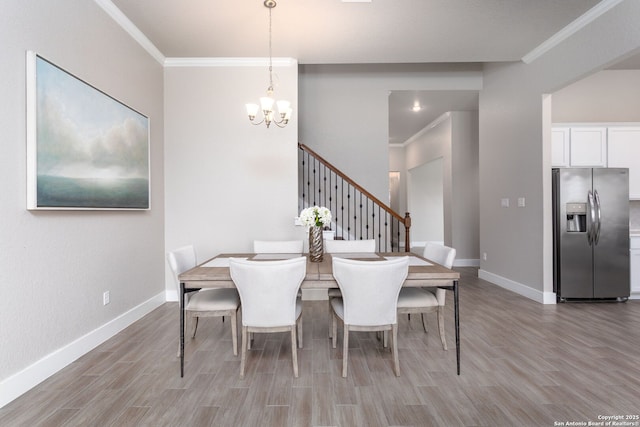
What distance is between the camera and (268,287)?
2076mm

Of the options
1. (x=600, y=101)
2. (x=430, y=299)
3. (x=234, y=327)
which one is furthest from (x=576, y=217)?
(x=234, y=327)

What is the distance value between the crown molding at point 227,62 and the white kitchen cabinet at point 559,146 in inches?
139

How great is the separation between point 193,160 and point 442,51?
11.1ft

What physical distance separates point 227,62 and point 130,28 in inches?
42.6

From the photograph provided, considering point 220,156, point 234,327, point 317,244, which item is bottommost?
point 234,327

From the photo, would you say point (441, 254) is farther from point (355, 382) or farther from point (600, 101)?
point (600, 101)

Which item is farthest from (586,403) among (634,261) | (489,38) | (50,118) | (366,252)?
(50,118)

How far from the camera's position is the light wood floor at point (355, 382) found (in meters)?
1.78

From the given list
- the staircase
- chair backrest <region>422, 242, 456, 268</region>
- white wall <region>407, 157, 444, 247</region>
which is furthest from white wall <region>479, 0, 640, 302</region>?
white wall <region>407, 157, 444, 247</region>

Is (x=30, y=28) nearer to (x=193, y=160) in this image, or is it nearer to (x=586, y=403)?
(x=193, y=160)

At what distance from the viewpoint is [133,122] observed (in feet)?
10.5

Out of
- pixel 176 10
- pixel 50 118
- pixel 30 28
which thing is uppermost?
pixel 176 10

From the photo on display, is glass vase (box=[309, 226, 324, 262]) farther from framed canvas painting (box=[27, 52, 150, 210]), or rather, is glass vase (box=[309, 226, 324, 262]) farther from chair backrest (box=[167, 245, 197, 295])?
framed canvas painting (box=[27, 52, 150, 210])

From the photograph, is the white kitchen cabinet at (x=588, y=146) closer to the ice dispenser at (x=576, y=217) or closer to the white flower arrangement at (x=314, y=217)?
the ice dispenser at (x=576, y=217)
